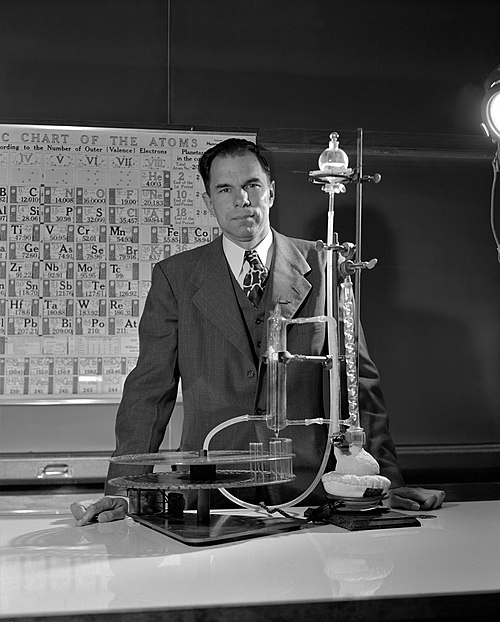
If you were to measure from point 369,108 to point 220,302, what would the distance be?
1386mm

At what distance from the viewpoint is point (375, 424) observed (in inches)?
91.5

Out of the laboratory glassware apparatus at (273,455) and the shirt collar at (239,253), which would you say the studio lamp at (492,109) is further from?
the shirt collar at (239,253)

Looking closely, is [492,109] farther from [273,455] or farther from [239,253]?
[273,455]

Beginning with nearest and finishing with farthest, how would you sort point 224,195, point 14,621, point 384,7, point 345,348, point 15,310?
point 14,621
point 345,348
point 224,195
point 15,310
point 384,7

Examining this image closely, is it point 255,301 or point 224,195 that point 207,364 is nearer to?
point 255,301

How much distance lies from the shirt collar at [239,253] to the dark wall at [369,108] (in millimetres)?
817

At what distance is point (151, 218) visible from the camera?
3514 mm

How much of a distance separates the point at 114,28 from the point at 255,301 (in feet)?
4.75

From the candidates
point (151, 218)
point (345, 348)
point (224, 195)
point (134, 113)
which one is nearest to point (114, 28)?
point (134, 113)

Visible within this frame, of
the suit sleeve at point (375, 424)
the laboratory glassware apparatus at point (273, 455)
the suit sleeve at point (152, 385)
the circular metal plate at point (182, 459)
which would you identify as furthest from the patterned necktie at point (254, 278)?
the circular metal plate at point (182, 459)

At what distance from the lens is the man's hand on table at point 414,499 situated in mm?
2117

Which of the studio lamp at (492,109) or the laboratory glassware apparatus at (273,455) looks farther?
the studio lamp at (492,109)

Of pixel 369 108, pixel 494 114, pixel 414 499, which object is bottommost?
pixel 414 499

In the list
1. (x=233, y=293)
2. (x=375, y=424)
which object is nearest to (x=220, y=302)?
(x=233, y=293)
